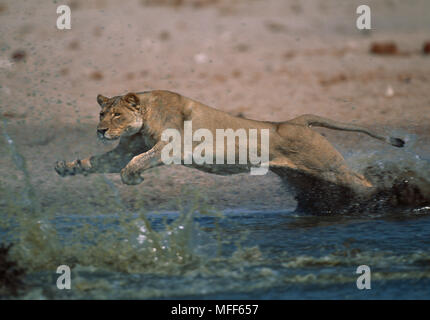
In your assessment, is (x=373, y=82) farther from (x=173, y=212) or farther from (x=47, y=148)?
(x=173, y=212)

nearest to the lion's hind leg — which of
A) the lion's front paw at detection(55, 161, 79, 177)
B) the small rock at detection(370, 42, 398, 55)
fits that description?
the lion's front paw at detection(55, 161, 79, 177)

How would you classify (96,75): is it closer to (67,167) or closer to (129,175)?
(67,167)

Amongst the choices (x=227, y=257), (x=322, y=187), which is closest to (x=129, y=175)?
(x=227, y=257)

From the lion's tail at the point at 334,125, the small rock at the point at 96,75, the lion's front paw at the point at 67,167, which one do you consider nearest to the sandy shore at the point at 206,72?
the small rock at the point at 96,75

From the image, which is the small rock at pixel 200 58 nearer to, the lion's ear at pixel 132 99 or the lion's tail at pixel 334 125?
the lion's tail at pixel 334 125

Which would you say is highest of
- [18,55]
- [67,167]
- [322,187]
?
[18,55]

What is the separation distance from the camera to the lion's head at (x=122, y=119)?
18.3ft

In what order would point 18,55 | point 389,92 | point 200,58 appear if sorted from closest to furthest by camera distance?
point 389,92, point 18,55, point 200,58

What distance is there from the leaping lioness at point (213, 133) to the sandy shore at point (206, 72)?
89 cm

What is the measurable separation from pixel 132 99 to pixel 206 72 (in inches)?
254

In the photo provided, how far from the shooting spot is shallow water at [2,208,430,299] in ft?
14.6

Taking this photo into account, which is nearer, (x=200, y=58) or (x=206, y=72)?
(x=206, y=72)

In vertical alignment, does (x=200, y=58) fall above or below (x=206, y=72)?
above

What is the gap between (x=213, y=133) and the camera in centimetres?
568
